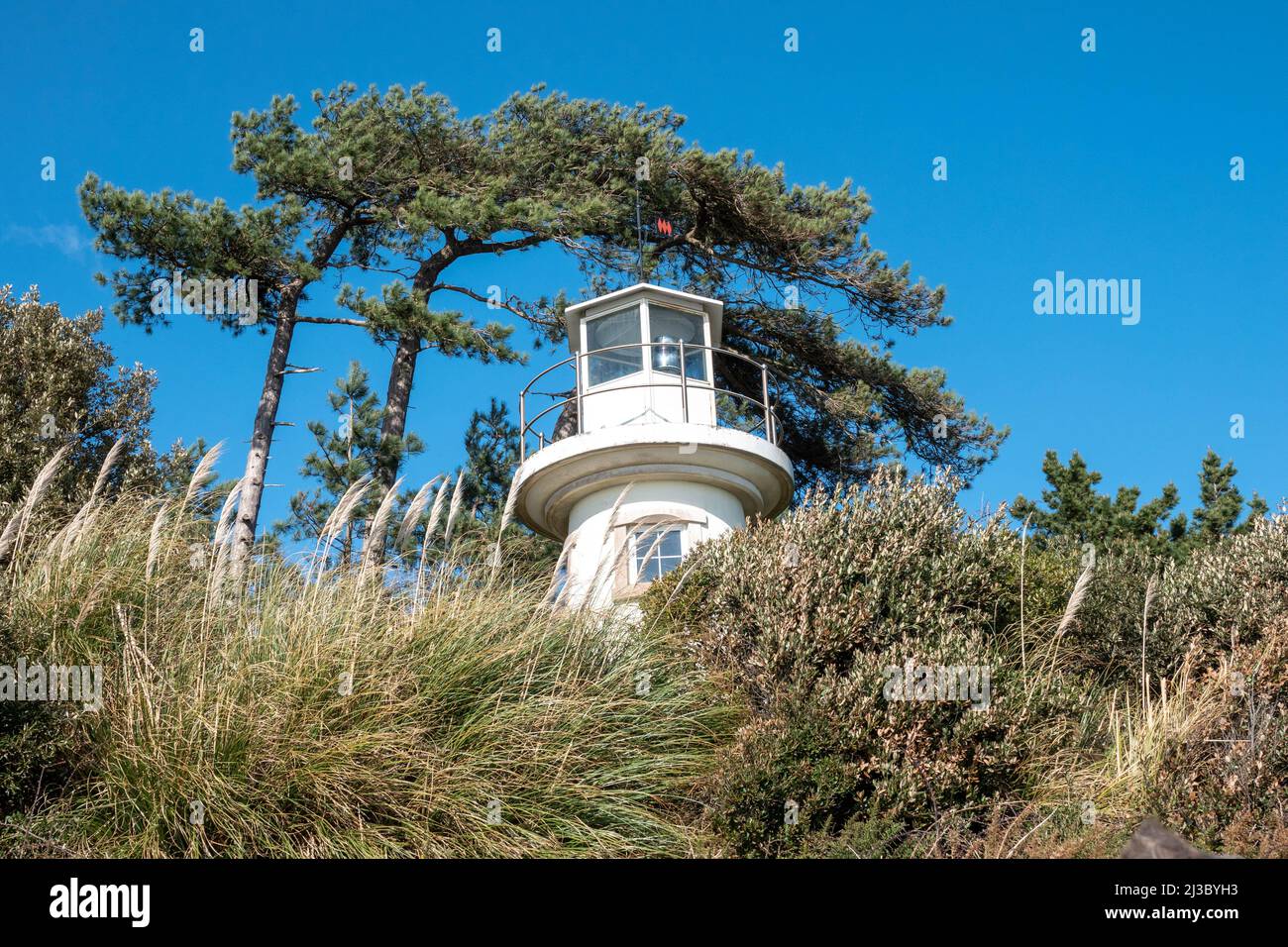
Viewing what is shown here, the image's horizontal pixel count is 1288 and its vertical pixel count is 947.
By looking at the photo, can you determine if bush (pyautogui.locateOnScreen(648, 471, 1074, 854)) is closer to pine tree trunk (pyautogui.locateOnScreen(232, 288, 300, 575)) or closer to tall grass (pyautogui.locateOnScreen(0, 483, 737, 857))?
tall grass (pyautogui.locateOnScreen(0, 483, 737, 857))

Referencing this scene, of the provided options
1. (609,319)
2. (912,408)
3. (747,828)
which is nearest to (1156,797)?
(747,828)

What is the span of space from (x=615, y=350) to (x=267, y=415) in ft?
14.6

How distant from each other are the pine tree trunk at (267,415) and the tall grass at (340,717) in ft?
19.9

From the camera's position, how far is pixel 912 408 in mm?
16391

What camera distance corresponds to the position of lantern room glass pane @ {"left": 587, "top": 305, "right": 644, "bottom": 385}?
13180mm

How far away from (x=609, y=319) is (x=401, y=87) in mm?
4776

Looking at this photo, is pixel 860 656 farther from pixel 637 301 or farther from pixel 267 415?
pixel 267 415

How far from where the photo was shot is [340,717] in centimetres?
653

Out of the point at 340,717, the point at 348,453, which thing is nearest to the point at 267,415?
the point at 348,453

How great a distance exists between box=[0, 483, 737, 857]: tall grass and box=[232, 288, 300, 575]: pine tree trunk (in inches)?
238

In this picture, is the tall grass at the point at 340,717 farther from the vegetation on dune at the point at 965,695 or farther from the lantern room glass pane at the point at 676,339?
the lantern room glass pane at the point at 676,339

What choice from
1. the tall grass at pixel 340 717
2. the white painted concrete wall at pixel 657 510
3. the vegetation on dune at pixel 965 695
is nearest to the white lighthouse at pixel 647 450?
the white painted concrete wall at pixel 657 510

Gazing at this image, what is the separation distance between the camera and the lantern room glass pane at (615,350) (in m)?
13.2
